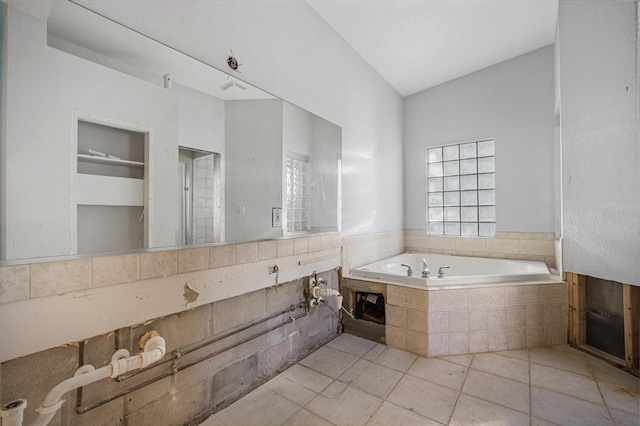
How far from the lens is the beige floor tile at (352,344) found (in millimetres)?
2258

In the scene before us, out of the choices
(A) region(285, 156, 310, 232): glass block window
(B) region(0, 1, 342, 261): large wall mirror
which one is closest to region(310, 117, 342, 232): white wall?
(A) region(285, 156, 310, 232): glass block window

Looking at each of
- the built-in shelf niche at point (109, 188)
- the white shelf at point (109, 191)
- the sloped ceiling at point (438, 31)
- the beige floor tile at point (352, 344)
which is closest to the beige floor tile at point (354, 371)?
the beige floor tile at point (352, 344)

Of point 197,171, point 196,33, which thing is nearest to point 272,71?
point 196,33

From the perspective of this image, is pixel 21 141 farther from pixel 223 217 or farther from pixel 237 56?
pixel 237 56

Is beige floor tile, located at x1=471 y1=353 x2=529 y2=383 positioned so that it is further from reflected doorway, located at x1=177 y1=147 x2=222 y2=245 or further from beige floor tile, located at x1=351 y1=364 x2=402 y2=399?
reflected doorway, located at x1=177 y1=147 x2=222 y2=245

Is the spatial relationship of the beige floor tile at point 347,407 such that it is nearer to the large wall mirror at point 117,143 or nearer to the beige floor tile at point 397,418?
the beige floor tile at point 397,418

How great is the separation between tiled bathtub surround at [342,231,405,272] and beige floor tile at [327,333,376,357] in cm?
59

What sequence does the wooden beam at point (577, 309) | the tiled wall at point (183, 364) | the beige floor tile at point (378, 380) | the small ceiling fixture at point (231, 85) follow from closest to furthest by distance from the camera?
the tiled wall at point (183, 364) → the small ceiling fixture at point (231, 85) → the beige floor tile at point (378, 380) → the wooden beam at point (577, 309)

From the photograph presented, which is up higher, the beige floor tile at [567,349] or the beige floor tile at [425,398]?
the beige floor tile at [567,349]

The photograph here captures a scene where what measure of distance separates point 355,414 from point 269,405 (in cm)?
49

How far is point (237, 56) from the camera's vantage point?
1.65 metres

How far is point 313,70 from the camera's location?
228cm

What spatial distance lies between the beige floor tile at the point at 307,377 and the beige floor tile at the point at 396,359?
459 mm

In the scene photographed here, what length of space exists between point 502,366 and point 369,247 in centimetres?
144
